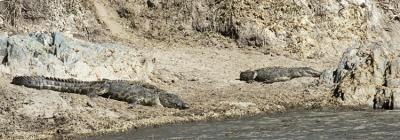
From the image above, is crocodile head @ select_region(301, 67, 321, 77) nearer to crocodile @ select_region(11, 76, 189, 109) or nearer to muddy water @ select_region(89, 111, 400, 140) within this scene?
muddy water @ select_region(89, 111, 400, 140)

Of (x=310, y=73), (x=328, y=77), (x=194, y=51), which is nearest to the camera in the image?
(x=328, y=77)

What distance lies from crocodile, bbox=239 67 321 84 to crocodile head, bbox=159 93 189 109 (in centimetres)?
350

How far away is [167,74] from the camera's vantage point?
1772 centimetres

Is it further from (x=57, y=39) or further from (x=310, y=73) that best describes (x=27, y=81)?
(x=310, y=73)

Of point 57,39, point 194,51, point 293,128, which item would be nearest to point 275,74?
point 194,51

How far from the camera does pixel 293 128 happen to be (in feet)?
42.1

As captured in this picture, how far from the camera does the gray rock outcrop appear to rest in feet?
50.9

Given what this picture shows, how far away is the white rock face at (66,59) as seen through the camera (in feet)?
50.7

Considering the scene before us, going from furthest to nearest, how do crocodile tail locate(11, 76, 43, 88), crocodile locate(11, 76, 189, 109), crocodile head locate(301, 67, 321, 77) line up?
1. crocodile head locate(301, 67, 321, 77)
2. crocodile locate(11, 76, 189, 109)
3. crocodile tail locate(11, 76, 43, 88)

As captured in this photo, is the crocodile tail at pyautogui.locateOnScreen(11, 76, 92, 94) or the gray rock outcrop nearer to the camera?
the crocodile tail at pyautogui.locateOnScreen(11, 76, 92, 94)

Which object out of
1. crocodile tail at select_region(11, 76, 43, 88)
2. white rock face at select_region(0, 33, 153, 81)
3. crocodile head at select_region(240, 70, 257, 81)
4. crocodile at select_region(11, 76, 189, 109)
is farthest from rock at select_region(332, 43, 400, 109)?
crocodile tail at select_region(11, 76, 43, 88)

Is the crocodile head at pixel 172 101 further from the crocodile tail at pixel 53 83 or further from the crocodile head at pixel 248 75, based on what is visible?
the crocodile head at pixel 248 75

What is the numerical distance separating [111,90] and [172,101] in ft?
4.25

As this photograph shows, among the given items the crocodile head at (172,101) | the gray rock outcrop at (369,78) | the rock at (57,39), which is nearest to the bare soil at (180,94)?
→ the crocodile head at (172,101)
